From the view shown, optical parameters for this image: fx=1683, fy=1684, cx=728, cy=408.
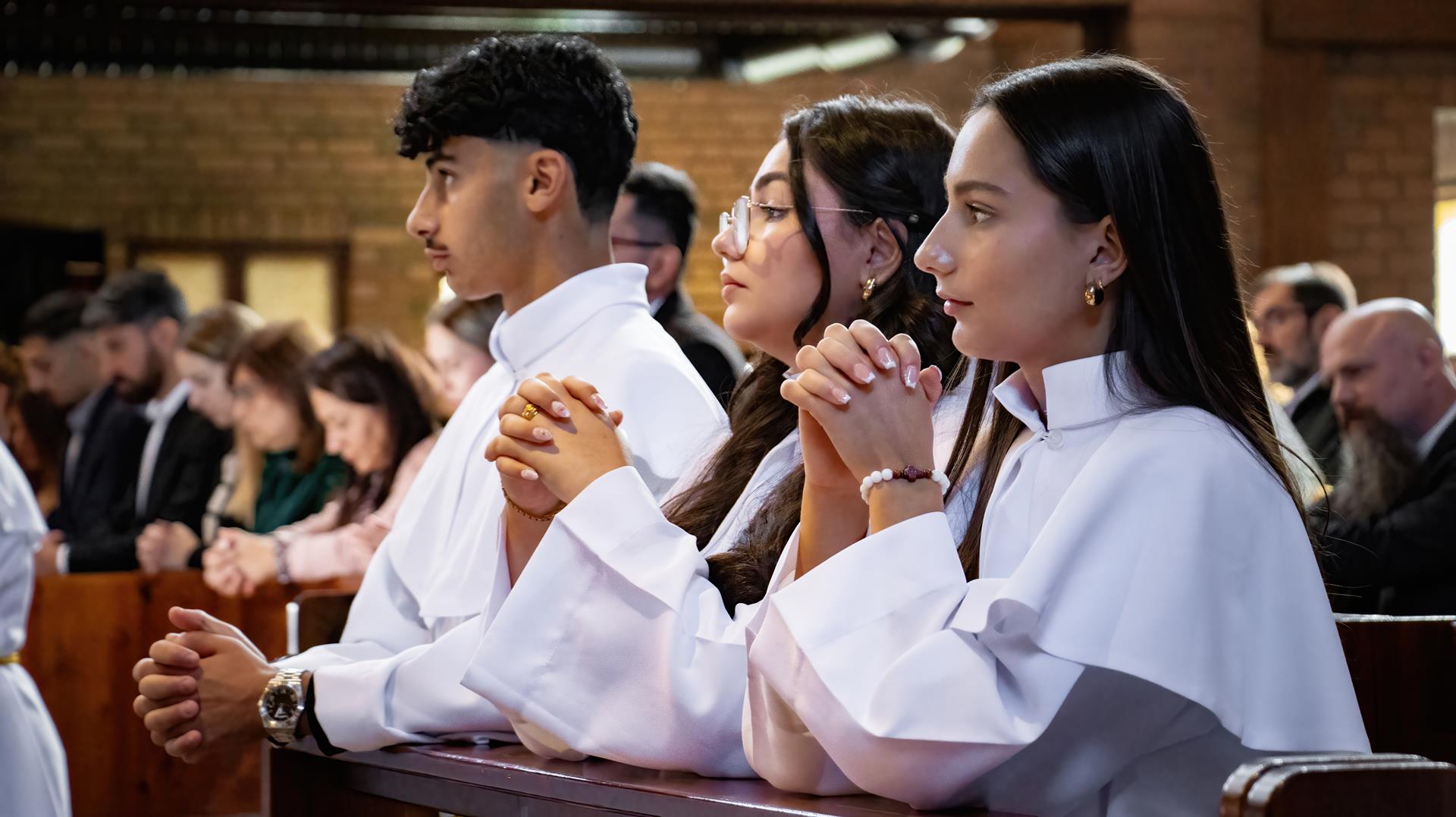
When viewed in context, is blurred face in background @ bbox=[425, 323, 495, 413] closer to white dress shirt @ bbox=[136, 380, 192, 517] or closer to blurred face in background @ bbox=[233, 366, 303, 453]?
blurred face in background @ bbox=[233, 366, 303, 453]

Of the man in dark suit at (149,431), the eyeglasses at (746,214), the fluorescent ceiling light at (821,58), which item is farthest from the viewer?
the fluorescent ceiling light at (821,58)

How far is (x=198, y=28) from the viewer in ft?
32.0

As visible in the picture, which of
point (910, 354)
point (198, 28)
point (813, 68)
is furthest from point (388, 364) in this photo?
point (813, 68)

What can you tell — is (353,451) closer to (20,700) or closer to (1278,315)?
(20,700)

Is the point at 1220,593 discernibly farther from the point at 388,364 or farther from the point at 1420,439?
the point at 388,364

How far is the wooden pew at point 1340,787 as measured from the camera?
131cm

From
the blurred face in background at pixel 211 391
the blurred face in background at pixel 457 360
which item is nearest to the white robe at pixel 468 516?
the blurred face in background at pixel 457 360

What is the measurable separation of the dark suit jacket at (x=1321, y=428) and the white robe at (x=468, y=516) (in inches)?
119

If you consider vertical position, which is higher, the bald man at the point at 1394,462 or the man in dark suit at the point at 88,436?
the bald man at the point at 1394,462

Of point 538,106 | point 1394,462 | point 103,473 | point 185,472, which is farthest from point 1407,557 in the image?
point 103,473

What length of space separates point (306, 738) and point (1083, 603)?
4.20 feet

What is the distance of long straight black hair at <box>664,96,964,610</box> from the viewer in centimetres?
237

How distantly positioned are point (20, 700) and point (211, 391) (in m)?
3.07

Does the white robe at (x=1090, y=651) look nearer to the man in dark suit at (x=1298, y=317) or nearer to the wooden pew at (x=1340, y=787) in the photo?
the wooden pew at (x=1340, y=787)
